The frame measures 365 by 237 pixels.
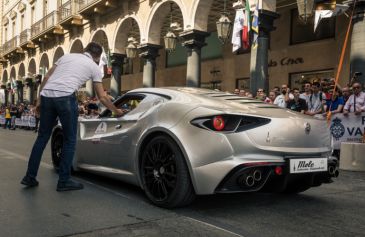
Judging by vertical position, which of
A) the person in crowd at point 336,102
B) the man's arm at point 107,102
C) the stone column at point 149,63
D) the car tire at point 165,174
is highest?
the stone column at point 149,63

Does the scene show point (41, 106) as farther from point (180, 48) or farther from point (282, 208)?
point (180, 48)

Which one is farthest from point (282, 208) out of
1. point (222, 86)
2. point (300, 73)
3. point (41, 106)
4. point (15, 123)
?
point (15, 123)

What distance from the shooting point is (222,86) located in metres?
19.7

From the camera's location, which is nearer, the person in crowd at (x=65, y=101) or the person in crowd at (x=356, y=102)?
the person in crowd at (x=65, y=101)

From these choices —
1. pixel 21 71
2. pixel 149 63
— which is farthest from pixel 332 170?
pixel 21 71

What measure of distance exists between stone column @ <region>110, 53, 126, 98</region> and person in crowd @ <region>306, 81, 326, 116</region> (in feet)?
40.7

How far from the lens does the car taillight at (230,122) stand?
361cm

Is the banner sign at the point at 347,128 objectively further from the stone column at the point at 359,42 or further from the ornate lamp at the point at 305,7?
the ornate lamp at the point at 305,7

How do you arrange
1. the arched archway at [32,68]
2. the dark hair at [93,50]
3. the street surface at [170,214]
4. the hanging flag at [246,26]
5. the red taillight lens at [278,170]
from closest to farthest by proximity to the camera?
the street surface at [170,214], the red taillight lens at [278,170], the dark hair at [93,50], the hanging flag at [246,26], the arched archway at [32,68]

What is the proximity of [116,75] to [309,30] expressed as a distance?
9.36 m

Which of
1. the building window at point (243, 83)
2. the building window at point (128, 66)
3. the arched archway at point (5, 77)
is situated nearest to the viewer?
the building window at point (243, 83)

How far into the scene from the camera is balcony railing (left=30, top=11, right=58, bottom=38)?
94.9 ft

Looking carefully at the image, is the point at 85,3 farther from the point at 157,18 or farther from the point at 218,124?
the point at 218,124

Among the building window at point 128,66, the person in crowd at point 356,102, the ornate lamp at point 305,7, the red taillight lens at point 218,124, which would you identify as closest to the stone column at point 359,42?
the ornate lamp at point 305,7
